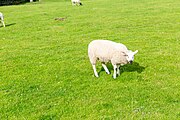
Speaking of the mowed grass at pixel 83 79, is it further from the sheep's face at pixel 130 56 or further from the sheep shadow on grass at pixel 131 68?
the sheep's face at pixel 130 56

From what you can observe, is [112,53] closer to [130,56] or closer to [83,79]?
[130,56]

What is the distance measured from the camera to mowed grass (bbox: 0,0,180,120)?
959cm

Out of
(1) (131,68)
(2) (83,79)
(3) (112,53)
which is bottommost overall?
(2) (83,79)

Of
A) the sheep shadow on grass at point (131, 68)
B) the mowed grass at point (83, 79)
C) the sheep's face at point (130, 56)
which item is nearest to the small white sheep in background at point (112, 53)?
the sheep's face at point (130, 56)

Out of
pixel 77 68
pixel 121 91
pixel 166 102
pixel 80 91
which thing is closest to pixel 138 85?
pixel 121 91

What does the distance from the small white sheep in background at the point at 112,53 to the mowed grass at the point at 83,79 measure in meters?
0.88

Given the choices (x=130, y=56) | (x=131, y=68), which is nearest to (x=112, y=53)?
(x=130, y=56)

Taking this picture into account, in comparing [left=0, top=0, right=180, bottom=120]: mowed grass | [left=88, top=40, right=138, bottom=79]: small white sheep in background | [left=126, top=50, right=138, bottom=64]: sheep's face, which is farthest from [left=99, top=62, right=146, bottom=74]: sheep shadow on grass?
[left=126, top=50, right=138, bottom=64]: sheep's face

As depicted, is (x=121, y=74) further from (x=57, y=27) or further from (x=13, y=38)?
(x=57, y=27)

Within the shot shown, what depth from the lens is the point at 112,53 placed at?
1145 centimetres

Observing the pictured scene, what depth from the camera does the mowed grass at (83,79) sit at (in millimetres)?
9586

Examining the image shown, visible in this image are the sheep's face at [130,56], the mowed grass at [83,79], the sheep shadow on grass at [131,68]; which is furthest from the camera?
the sheep shadow on grass at [131,68]

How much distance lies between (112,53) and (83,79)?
6.33ft

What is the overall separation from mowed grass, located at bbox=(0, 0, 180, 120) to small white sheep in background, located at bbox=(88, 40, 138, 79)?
0.88 meters
